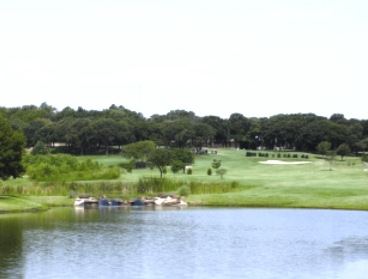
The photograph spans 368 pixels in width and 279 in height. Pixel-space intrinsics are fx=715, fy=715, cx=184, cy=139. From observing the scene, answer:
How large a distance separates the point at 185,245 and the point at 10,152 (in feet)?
95.8

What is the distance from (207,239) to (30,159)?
60990 millimetres

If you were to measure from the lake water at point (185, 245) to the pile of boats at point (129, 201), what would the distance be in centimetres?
Answer: 993

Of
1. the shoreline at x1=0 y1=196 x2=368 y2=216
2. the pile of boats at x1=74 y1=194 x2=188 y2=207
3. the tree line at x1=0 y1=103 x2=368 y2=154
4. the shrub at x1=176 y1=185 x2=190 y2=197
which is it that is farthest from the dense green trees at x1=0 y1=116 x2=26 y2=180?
the tree line at x1=0 y1=103 x2=368 y2=154

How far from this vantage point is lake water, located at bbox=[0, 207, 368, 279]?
92.5 feet

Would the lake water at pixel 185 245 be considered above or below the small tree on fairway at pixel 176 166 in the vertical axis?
below

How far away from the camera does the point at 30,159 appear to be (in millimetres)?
95812

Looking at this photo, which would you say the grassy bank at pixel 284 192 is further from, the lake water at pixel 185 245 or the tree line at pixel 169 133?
the tree line at pixel 169 133

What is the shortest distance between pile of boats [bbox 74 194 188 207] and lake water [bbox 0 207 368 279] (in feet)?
32.6

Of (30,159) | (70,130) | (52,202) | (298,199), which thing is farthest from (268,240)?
(70,130)

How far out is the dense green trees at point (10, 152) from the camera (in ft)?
201

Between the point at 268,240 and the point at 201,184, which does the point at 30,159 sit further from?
the point at 268,240

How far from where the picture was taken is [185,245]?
3616cm

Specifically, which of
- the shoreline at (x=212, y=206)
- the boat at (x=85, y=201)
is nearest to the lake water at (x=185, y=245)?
the shoreline at (x=212, y=206)

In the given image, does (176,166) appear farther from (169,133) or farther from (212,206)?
(169,133)
